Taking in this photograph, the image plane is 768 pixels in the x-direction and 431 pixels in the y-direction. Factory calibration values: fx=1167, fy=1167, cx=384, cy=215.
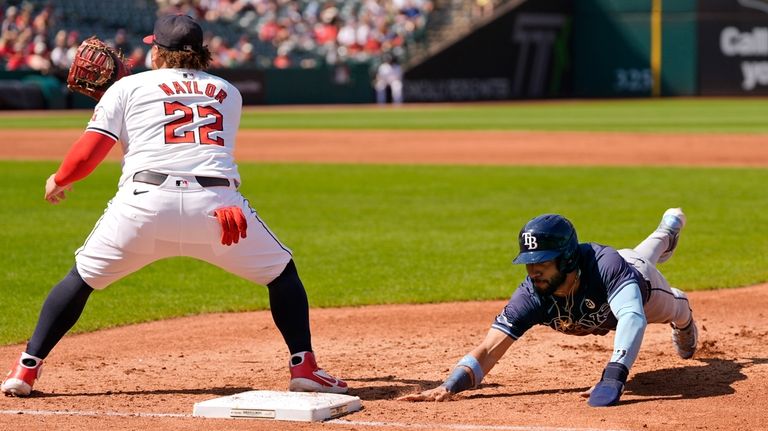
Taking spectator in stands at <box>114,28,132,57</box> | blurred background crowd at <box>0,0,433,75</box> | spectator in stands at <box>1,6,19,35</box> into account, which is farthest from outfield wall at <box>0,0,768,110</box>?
spectator in stands at <box>1,6,19,35</box>

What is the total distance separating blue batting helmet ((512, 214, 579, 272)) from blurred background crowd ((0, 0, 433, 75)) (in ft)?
99.2

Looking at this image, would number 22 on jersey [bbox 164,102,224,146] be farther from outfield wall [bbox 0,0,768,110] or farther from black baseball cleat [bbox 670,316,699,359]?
outfield wall [bbox 0,0,768,110]

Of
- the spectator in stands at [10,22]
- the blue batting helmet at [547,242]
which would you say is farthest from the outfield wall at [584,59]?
the blue batting helmet at [547,242]

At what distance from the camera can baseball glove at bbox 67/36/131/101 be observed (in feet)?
18.3

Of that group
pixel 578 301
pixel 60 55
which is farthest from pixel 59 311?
pixel 60 55

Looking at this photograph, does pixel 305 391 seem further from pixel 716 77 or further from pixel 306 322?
pixel 716 77

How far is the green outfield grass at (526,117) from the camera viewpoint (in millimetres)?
28016

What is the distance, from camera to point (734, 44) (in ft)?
132

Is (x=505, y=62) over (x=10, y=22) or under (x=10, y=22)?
under

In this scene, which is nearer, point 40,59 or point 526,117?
point 526,117

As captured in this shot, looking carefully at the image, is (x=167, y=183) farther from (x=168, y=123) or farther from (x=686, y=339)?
(x=686, y=339)

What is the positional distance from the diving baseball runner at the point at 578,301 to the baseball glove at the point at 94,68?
83.0 inches

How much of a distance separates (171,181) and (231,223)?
0.33 meters

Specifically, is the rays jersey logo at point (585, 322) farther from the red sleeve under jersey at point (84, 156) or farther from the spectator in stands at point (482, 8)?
the spectator in stands at point (482, 8)
